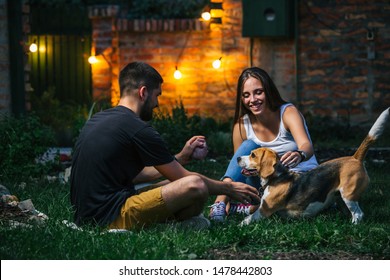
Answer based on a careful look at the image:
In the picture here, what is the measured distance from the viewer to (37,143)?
8.23 meters

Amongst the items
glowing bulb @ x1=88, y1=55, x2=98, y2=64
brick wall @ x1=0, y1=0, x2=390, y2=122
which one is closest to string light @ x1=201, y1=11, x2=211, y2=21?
brick wall @ x1=0, y1=0, x2=390, y2=122

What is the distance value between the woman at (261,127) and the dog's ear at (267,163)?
0.24 meters

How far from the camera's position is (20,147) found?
7.99 metres

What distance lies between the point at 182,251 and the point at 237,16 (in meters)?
7.85

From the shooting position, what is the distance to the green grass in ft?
15.5

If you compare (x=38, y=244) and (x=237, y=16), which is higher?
(x=237, y=16)

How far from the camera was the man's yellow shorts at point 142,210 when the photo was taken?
5.22 meters

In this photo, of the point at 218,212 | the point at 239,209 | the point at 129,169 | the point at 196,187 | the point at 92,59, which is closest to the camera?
the point at 196,187

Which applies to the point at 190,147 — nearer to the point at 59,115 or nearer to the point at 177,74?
the point at 177,74

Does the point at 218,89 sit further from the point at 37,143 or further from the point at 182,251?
the point at 182,251

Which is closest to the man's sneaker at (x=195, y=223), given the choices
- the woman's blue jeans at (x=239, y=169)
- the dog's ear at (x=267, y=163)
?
the dog's ear at (x=267, y=163)

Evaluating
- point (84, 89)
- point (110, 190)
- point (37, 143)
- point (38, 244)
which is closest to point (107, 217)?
point (110, 190)

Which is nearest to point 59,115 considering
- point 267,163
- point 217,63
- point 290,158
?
point 217,63

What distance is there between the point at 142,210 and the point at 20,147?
10.2 ft
